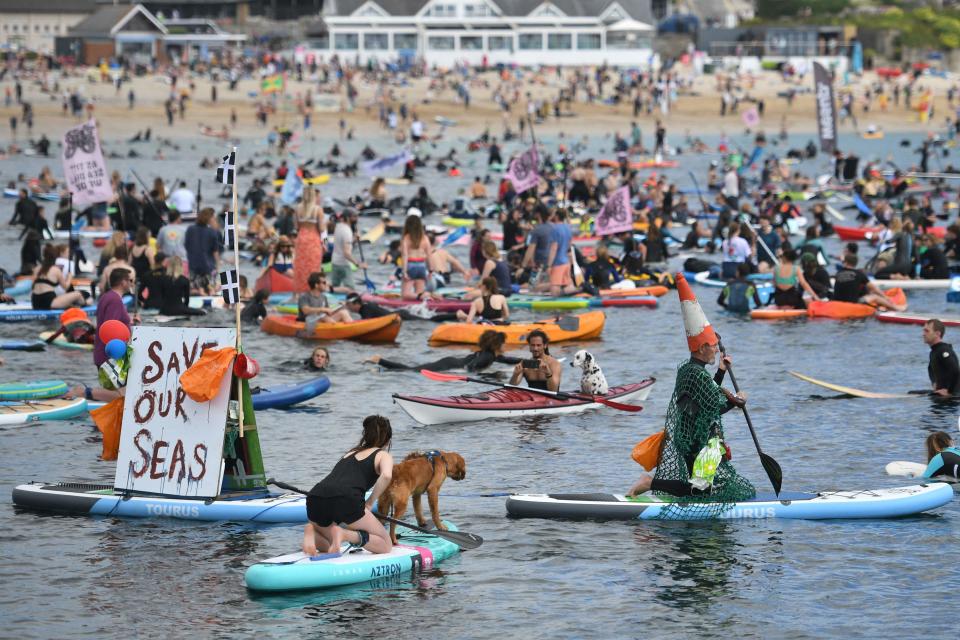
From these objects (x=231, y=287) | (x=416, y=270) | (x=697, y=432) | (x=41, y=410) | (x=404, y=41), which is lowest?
(x=41, y=410)

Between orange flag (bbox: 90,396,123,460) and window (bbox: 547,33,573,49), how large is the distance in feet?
342

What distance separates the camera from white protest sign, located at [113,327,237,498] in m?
13.5

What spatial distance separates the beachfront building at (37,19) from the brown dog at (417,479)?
111938 millimetres

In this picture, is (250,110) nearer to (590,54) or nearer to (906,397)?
(590,54)

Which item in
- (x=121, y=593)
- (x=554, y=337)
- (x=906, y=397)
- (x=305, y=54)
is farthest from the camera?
(x=305, y=54)

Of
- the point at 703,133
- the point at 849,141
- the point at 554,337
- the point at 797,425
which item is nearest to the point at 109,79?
the point at 703,133

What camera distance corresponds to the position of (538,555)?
45.3ft

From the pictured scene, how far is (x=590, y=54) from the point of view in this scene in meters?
115

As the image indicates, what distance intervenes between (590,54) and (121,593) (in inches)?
4168

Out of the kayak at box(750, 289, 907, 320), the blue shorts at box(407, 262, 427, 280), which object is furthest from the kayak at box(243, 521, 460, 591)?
the kayak at box(750, 289, 907, 320)

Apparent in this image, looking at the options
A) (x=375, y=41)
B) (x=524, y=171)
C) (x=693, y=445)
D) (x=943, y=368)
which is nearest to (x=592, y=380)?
(x=943, y=368)

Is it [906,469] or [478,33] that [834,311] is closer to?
[906,469]

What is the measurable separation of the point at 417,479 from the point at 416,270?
14165 mm

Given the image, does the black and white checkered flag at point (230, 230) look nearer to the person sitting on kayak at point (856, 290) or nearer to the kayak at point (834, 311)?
the kayak at point (834, 311)
